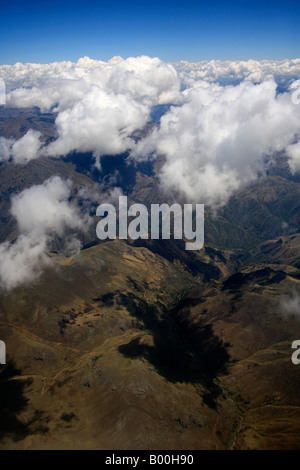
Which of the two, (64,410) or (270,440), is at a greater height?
(64,410)

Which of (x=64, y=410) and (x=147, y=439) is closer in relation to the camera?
(x=147, y=439)
